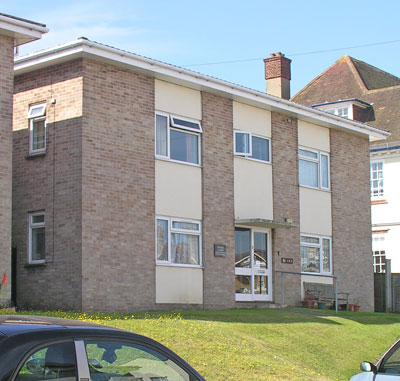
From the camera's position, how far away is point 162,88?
65.0 ft

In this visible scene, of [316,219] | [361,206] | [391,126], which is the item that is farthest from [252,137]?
[391,126]

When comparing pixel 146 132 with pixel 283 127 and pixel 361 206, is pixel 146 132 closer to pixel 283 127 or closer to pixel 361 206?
pixel 283 127

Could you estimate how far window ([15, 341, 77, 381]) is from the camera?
16.3 ft

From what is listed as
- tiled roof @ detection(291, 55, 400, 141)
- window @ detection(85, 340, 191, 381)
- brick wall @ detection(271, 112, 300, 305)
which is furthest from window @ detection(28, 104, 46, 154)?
tiled roof @ detection(291, 55, 400, 141)

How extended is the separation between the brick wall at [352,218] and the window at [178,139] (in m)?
6.44

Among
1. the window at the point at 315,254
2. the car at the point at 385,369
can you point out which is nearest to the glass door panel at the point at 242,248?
the window at the point at 315,254

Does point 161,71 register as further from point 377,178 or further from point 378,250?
point 378,250

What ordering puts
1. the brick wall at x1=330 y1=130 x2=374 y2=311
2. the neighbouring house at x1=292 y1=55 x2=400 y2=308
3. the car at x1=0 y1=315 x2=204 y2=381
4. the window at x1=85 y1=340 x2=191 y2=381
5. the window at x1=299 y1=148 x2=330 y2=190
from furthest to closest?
the neighbouring house at x1=292 y1=55 x2=400 y2=308, the brick wall at x1=330 y1=130 x2=374 y2=311, the window at x1=299 y1=148 x2=330 y2=190, the window at x1=85 y1=340 x2=191 y2=381, the car at x1=0 y1=315 x2=204 y2=381

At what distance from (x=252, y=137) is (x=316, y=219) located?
374 cm

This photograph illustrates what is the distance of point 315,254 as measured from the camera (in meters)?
24.3

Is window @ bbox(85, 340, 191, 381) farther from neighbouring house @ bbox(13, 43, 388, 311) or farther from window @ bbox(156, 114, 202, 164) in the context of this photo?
window @ bbox(156, 114, 202, 164)

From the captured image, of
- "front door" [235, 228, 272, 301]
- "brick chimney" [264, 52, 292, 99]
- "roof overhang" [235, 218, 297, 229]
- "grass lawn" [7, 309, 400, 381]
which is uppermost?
"brick chimney" [264, 52, 292, 99]

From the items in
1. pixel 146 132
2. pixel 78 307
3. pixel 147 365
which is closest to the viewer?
pixel 147 365

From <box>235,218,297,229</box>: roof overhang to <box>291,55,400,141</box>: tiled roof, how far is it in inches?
441
